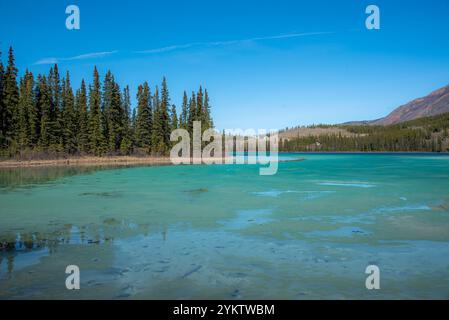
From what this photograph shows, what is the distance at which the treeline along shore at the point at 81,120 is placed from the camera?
62375 mm

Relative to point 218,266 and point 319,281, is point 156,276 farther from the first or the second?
point 319,281

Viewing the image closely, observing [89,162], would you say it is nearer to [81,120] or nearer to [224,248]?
[81,120]

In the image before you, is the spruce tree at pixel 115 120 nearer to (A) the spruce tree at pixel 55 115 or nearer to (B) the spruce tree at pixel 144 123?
(B) the spruce tree at pixel 144 123

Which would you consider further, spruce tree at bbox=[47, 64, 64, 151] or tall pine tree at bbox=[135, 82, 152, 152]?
tall pine tree at bbox=[135, 82, 152, 152]

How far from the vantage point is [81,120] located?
72.8 m

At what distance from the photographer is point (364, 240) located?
11.5 metres

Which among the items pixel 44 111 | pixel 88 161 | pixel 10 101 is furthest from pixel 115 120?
pixel 10 101

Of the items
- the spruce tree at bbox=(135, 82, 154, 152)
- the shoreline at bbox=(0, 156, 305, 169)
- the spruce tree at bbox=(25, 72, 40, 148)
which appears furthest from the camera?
the spruce tree at bbox=(135, 82, 154, 152)

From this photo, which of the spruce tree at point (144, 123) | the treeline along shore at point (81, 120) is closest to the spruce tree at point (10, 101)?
the treeline along shore at point (81, 120)

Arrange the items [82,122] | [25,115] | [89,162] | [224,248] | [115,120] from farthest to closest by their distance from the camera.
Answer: [115,120] → [82,122] → [89,162] → [25,115] → [224,248]

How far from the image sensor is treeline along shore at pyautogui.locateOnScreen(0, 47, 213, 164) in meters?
62.4

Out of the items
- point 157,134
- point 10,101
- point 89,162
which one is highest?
point 10,101

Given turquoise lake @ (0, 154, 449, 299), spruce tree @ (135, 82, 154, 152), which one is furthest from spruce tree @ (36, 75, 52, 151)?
turquoise lake @ (0, 154, 449, 299)

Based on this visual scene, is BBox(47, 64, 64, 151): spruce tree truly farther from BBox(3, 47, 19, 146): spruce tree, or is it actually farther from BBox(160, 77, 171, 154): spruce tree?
BBox(160, 77, 171, 154): spruce tree
